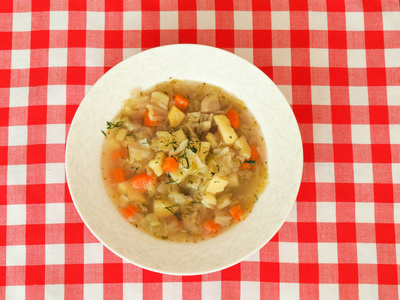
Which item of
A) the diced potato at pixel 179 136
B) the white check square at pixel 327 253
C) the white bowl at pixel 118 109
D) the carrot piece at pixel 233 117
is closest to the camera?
the white bowl at pixel 118 109

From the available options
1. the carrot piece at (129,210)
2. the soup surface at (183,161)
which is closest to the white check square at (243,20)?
the soup surface at (183,161)

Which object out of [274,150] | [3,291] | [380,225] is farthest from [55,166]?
[380,225]

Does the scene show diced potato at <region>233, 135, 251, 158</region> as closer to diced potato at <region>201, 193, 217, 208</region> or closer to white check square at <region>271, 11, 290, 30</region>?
diced potato at <region>201, 193, 217, 208</region>

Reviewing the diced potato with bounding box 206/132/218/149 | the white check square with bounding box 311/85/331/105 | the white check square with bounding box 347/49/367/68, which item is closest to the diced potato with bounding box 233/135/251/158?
the diced potato with bounding box 206/132/218/149

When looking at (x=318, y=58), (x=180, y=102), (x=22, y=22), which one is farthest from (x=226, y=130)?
(x=22, y=22)

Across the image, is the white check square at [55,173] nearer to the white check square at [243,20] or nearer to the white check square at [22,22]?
the white check square at [22,22]

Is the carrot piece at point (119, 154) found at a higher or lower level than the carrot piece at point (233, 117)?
lower

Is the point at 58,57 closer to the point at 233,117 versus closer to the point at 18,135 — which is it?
the point at 18,135

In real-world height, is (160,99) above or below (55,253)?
above
